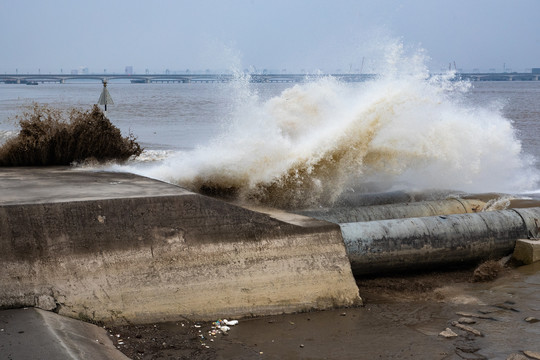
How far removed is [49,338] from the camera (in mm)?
5695

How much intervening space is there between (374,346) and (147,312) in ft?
7.94

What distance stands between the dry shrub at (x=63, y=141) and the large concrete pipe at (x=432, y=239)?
457 cm

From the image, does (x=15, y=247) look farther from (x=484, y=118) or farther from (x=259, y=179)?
(x=484, y=118)

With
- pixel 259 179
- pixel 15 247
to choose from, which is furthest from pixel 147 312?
pixel 259 179

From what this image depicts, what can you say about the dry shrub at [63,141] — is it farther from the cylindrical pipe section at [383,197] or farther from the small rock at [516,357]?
the small rock at [516,357]

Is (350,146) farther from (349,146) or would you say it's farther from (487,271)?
(487,271)

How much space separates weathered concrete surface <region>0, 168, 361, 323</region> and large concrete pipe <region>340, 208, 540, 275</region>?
0.83 meters

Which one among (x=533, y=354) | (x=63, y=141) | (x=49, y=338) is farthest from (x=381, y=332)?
(x=63, y=141)

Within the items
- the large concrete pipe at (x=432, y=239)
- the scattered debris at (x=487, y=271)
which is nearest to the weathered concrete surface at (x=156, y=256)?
the large concrete pipe at (x=432, y=239)

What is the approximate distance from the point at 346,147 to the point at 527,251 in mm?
3360

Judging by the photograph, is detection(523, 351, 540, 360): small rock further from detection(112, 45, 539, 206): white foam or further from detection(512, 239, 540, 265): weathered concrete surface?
detection(112, 45, 539, 206): white foam

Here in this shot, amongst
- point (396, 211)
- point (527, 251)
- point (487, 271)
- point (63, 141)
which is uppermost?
point (63, 141)

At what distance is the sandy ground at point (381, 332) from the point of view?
650 cm

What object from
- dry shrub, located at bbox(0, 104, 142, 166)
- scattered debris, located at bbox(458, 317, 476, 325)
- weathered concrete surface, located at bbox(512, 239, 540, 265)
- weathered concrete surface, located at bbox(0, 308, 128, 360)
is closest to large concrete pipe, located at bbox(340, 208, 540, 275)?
weathered concrete surface, located at bbox(512, 239, 540, 265)
